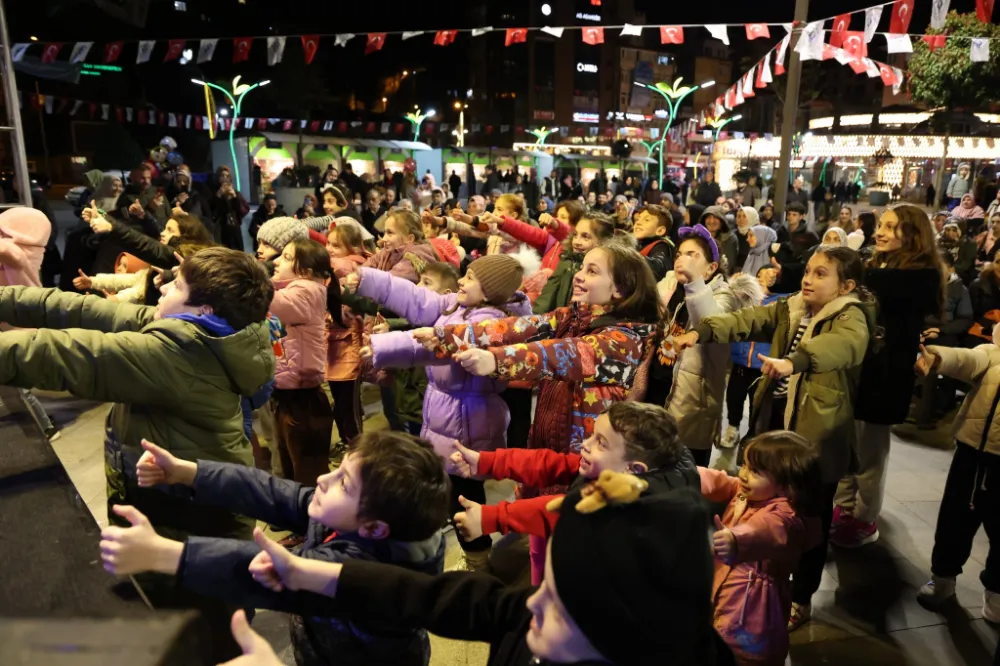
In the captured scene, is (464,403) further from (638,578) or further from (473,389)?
(638,578)

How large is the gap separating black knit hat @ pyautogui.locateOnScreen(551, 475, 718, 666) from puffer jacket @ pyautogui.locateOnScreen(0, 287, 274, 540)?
1.30 meters

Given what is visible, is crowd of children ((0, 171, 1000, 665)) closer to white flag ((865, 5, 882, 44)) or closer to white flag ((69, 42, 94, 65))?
white flag ((865, 5, 882, 44))

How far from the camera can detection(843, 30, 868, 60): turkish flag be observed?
997 centimetres

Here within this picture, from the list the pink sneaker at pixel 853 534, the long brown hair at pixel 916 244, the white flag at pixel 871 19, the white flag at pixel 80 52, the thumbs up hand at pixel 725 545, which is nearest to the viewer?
the thumbs up hand at pixel 725 545

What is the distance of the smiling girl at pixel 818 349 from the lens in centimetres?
290

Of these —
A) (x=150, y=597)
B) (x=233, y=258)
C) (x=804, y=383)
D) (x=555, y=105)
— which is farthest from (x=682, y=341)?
(x=555, y=105)

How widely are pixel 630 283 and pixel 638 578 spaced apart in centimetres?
172

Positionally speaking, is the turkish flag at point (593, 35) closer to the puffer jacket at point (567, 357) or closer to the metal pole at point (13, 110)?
the metal pole at point (13, 110)

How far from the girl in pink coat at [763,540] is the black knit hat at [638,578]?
48.8 inches

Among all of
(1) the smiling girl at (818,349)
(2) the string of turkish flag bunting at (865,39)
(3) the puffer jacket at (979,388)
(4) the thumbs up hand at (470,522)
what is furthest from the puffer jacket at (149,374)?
(2) the string of turkish flag bunting at (865,39)

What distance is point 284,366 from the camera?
12.5 ft

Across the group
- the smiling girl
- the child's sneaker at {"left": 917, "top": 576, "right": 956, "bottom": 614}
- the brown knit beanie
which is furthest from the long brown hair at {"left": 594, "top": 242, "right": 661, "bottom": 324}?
the child's sneaker at {"left": 917, "top": 576, "right": 956, "bottom": 614}

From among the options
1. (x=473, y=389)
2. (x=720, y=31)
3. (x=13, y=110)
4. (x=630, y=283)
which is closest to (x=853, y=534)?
(x=630, y=283)

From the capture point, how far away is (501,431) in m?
3.26
